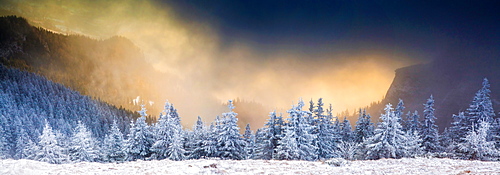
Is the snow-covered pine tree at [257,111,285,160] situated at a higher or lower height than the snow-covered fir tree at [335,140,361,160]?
higher

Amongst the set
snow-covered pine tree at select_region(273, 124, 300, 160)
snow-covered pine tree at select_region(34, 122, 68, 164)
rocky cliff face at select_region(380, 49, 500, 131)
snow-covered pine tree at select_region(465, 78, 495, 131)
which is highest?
rocky cliff face at select_region(380, 49, 500, 131)

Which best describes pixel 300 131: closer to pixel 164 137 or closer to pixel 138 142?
pixel 164 137

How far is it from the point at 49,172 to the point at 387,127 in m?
29.8

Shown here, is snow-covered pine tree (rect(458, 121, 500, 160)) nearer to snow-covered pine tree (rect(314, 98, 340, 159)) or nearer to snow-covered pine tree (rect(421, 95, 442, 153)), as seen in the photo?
snow-covered pine tree (rect(421, 95, 442, 153))

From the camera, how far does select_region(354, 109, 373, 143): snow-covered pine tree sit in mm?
38625

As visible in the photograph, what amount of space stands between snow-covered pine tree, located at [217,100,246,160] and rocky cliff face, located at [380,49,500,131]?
106153 mm

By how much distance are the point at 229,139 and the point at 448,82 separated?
5841 inches

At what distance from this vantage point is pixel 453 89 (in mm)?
119125

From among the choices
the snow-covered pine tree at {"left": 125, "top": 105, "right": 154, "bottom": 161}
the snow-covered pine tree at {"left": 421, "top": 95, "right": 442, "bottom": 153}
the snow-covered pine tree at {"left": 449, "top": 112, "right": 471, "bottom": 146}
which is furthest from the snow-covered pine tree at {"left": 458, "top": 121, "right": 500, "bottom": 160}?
the snow-covered pine tree at {"left": 125, "top": 105, "right": 154, "bottom": 161}

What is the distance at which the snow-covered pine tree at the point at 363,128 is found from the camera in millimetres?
38625

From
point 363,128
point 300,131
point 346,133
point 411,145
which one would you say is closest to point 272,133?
point 300,131

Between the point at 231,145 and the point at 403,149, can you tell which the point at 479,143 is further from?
the point at 231,145

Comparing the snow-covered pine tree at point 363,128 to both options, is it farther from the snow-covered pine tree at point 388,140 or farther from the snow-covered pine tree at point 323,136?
the snow-covered pine tree at point 388,140

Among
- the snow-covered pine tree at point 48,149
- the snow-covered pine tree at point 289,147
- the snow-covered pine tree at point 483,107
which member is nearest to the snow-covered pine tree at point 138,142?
the snow-covered pine tree at point 48,149
